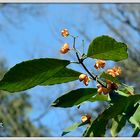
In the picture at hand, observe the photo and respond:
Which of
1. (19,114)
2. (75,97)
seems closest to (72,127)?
(75,97)

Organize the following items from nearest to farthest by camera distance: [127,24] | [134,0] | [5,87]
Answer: [5,87] < [134,0] < [127,24]

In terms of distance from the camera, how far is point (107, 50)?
0.58 metres

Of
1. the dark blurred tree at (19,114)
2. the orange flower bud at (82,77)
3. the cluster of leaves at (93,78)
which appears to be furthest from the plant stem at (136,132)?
the dark blurred tree at (19,114)

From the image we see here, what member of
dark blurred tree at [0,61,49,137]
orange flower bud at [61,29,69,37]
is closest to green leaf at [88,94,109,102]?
orange flower bud at [61,29,69,37]

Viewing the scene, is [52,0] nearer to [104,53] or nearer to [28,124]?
[104,53]

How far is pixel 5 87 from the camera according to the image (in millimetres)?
560

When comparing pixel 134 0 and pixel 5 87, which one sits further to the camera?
pixel 134 0

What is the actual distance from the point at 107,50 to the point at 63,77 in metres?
0.08

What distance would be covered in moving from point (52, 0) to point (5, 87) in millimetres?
481

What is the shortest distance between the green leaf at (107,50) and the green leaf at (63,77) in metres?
0.04

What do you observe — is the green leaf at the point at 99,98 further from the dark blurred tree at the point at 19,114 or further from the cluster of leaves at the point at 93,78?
the dark blurred tree at the point at 19,114

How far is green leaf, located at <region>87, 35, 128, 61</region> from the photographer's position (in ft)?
1.88

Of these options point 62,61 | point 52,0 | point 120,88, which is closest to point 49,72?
point 62,61

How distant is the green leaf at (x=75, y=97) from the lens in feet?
2.01
